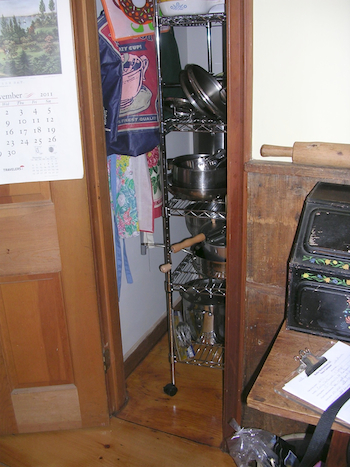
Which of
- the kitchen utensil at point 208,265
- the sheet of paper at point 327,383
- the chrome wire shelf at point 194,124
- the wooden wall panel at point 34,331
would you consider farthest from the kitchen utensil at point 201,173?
the sheet of paper at point 327,383

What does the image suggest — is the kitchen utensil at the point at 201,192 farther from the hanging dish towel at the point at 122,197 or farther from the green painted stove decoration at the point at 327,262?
the green painted stove decoration at the point at 327,262

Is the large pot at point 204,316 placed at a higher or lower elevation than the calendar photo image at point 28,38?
lower

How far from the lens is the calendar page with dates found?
1.43m

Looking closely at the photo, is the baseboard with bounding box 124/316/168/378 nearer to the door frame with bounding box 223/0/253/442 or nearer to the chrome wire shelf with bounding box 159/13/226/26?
the door frame with bounding box 223/0/253/442

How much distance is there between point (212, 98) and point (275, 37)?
477 mm

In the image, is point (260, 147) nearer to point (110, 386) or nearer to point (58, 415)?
point (110, 386)

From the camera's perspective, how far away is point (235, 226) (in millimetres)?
1471

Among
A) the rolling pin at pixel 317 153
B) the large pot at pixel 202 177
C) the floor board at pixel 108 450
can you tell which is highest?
the rolling pin at pixel 317 153

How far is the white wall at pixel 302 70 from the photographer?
3.92ft

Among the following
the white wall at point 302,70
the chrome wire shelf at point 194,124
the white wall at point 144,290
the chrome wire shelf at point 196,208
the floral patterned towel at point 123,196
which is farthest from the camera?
the white wall at point 144,290

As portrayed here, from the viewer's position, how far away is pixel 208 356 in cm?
224

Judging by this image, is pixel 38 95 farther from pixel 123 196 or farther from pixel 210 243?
pixel 210 243

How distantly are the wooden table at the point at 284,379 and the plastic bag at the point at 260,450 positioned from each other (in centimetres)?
22

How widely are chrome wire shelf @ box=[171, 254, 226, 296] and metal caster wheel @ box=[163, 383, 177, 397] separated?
0.48m
